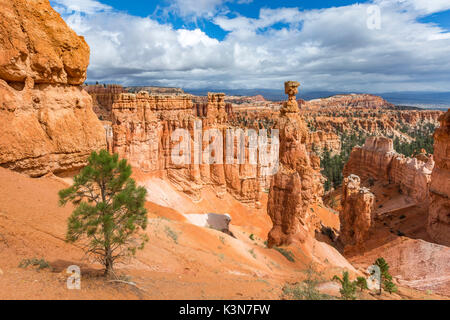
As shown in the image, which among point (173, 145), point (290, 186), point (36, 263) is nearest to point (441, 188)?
point (290, 186)

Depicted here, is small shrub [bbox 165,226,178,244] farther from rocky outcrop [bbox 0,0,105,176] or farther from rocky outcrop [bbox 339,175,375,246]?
rocky outcrop [bbox 339,175,375,246]

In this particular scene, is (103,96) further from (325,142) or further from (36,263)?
(325,142)

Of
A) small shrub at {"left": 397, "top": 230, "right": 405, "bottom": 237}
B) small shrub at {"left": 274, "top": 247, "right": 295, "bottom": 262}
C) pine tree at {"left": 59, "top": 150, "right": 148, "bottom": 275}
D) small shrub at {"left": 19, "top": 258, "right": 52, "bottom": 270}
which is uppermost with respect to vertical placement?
pine tree at {"left": 59, "top": 150, "right": 148, "bottom": 275}

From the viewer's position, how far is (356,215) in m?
24.8

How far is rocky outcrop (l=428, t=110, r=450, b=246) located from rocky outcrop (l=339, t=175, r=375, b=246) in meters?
5.69

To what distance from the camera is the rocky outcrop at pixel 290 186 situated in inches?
720

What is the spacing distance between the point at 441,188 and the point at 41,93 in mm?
29466

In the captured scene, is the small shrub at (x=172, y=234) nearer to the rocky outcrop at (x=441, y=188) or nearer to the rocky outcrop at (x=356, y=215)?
the rocky outcrop at (x=356, y=215)

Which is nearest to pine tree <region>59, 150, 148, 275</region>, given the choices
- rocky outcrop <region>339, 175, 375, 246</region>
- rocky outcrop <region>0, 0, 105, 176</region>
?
rocky outcrop <region>0, 0, 105, 176</region>

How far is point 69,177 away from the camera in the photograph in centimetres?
1075

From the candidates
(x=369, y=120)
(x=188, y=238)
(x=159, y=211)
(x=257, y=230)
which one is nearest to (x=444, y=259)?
(x=257, y=230)

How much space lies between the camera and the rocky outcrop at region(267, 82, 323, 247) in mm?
18281

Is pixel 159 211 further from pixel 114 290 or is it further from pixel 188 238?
pixel 114 290
